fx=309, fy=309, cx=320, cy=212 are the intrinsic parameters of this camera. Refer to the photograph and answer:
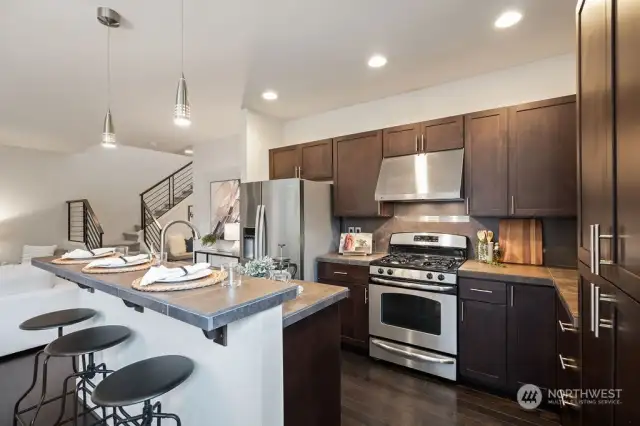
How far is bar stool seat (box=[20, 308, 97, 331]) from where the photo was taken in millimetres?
1842

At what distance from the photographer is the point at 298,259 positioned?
323cm

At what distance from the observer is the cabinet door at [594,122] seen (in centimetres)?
92

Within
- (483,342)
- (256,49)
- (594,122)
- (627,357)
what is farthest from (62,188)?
(627,357)

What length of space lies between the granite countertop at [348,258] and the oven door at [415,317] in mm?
261

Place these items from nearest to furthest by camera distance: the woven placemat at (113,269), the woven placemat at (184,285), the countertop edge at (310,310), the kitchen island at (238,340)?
the kitchen island at (238,340) → the woven placemat at (184,285) → the countertop edge at (310,310) → the woven placemat at (113,269)

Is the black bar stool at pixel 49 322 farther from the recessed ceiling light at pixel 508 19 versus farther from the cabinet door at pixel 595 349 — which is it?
the recessed ceiling light at pixel 508 19

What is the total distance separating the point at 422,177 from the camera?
Result: 3012 millimetres

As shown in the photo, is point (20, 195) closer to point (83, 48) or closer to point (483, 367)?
point (83, 48)

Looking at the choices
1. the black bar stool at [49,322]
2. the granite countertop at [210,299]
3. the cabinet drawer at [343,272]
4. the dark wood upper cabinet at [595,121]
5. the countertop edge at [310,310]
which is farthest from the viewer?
the cabinet drawer at [343,272]

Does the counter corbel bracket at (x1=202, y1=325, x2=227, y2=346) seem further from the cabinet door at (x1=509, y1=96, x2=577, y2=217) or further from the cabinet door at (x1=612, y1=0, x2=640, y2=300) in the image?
the cabinet door at (x1=509, y1=96, x2=577, y2=217)

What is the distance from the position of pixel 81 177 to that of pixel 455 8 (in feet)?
27.0

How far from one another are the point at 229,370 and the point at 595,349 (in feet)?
4.62

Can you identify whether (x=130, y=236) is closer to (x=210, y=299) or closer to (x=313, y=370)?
(x=313, y=370)

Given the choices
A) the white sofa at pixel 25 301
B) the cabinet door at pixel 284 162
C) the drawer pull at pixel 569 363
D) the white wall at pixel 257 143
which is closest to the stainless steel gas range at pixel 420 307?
the drawer pull at pixel 569 363
